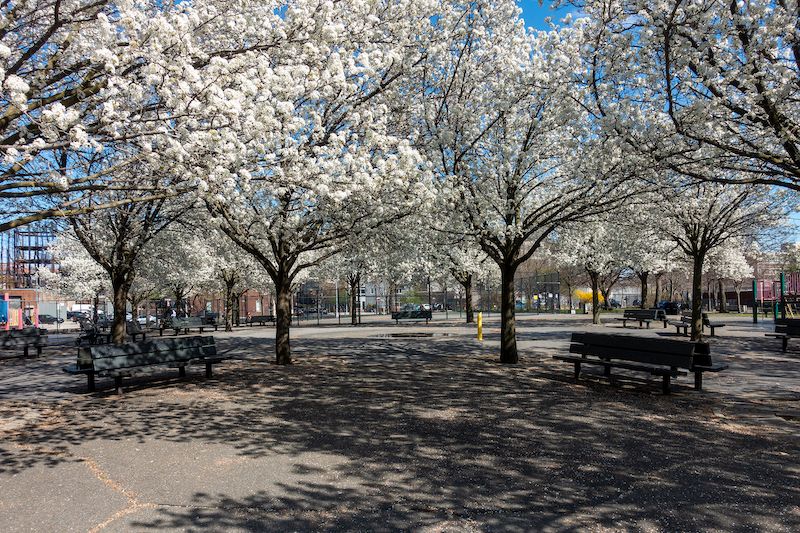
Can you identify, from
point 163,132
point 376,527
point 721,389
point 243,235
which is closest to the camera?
point 376,527

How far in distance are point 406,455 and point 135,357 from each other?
21.9 ft

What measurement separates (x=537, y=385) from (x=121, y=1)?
8415mm

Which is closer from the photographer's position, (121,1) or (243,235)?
(121,1)

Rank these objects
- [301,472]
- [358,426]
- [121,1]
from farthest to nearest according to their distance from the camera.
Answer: [358,426] < [121,1] < [301,472]

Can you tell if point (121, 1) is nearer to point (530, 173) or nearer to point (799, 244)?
point (530, 173)

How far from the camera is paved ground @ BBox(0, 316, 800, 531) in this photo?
12.8ft

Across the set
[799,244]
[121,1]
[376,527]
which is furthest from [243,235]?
[799,244]

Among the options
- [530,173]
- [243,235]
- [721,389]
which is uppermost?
[530,173]

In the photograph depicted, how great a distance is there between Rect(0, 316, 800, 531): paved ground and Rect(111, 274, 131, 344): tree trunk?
600cm

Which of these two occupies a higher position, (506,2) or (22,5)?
(506,2)

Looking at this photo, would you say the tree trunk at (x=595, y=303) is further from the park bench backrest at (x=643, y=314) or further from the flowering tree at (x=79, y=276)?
the flowering tree at (x=79, y=276)

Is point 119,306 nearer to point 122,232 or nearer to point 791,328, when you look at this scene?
point 122,232

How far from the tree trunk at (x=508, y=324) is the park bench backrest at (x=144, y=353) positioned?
22.3 ft

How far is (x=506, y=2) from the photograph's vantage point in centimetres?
1132
